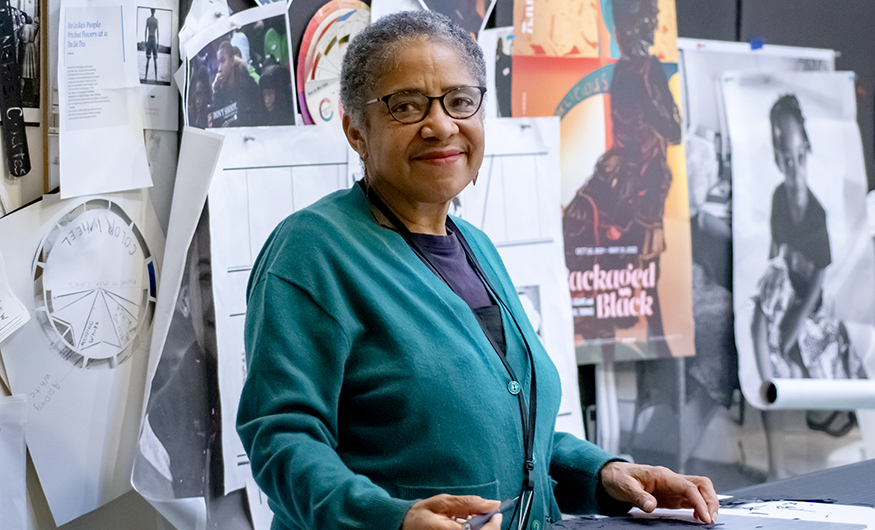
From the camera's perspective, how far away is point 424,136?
0.70 metres

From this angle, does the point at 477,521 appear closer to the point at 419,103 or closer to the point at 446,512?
the point at 446,512

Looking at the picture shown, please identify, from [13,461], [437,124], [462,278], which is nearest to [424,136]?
[437,124]

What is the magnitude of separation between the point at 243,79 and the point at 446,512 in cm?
65

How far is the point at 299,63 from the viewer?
1.00 metres

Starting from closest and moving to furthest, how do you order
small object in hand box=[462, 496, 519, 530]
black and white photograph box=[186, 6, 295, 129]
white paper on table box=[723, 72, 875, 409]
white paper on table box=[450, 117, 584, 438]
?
small object in hand box=[462, 496, 519, 530] < black and white photograph box=[186, 6, 295, 129] < white paper on table box=[450, 117, 584, 438] < white paper on table box=[723, 72, 875, 409]

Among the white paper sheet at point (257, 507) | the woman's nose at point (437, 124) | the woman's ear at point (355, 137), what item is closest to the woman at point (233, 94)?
the woman's ear at point (355, 137)

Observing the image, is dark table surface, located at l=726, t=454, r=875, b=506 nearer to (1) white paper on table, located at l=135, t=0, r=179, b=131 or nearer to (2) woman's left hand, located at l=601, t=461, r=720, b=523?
(2) woman's left hand, located at l=601, t=461, r=720, b=523

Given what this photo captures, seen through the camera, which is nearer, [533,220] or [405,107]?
[405,107]

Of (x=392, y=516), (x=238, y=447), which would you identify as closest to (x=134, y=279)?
(x=238, y=447)

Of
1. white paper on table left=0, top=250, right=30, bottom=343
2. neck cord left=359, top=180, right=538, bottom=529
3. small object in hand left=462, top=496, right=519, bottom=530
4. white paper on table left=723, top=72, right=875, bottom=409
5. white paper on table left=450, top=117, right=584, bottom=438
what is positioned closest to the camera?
small object in hand left=462, top=496, right=519, bottom=530

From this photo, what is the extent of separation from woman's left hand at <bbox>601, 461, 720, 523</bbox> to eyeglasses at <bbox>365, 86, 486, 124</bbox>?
40 centimetres

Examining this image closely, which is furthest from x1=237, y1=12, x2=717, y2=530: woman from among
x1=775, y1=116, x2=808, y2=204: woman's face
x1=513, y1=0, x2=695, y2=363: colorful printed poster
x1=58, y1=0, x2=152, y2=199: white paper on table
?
x1=775, y1=116, x2=808, y2=204: woman's face

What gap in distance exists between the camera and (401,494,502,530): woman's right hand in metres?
0.50

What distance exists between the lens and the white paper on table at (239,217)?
0.93 meters
